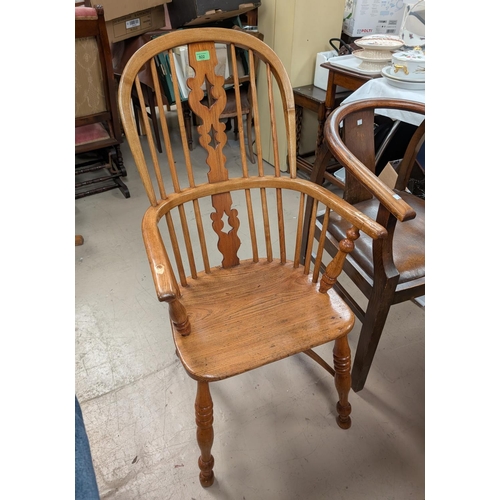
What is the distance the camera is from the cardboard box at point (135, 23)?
8.72ft

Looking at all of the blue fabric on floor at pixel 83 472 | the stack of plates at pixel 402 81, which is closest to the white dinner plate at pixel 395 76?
the stack of plates at pixel 402 81

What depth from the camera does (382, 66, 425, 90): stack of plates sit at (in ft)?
5.94

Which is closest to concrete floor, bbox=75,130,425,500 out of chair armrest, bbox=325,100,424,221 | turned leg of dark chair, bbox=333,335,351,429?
turned leg of dark chair, bbox=333,335,351,429

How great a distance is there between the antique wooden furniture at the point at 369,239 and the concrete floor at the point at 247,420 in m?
0.18

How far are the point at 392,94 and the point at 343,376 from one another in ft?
4.42

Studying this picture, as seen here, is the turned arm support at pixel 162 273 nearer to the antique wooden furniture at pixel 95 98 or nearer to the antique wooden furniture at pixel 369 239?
the antique wooden furniture at pixel 369 239

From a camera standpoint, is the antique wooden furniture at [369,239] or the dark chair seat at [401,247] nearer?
the antique wooden furniture at [369,239]

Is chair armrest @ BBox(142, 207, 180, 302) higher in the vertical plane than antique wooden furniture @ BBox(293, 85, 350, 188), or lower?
higher

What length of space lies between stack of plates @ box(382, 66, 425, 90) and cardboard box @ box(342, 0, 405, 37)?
93 cm

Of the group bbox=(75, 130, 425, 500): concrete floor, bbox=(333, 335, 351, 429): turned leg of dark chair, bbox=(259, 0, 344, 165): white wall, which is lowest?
bbox=(75, 130, 425, 500): concrete floor

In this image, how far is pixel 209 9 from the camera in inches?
99.3

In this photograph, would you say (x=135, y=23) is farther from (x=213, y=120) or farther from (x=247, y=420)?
(x=247, y=420)

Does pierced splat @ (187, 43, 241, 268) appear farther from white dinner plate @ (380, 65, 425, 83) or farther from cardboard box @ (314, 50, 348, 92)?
cardboard box @ (314, 50, 348, 92)
